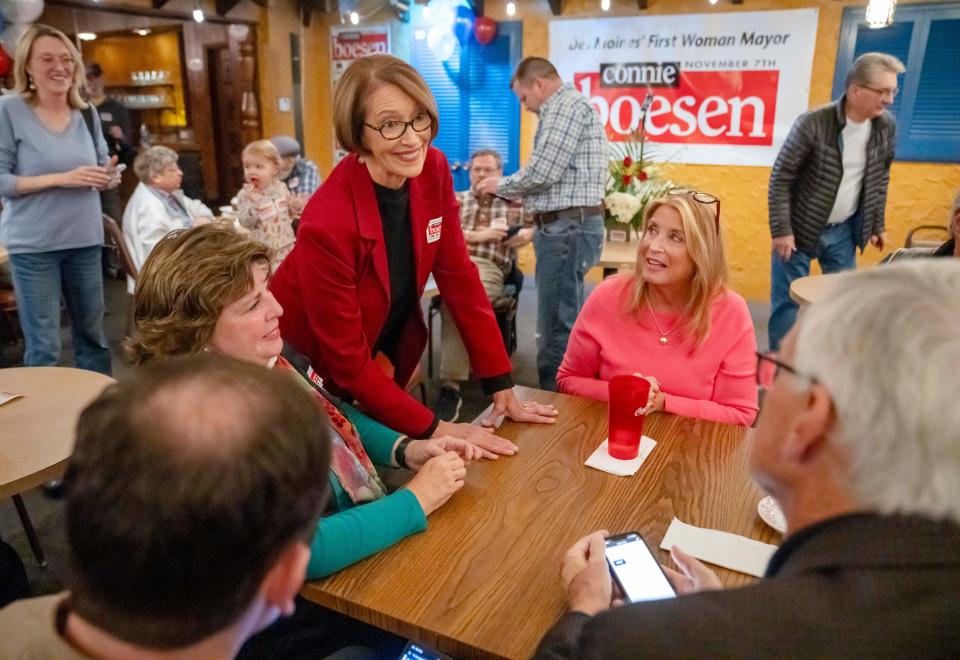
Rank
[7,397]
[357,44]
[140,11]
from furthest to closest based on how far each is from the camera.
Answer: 1. [357,44]
2. [140,11]
3. [7,397]

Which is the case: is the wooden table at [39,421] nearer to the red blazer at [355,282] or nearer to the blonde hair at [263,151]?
the red blazer at [355,282]

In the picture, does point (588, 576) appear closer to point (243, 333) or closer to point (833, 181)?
point (243, 333)

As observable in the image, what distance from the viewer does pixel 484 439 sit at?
4.94 ft

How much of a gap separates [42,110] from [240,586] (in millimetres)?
2933

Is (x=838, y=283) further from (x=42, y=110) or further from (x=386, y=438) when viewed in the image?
(x=42, y=110)

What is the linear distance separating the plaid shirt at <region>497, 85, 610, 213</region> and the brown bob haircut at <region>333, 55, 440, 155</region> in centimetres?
198

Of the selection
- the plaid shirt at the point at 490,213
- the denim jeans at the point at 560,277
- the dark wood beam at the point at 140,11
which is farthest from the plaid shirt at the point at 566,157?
the dark wood beam at the point at 140,11

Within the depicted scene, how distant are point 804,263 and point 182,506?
4104mm

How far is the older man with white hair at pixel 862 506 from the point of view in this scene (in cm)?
62

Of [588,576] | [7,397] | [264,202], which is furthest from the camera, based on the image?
[264,202]

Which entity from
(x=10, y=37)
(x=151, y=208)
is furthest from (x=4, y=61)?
(x=151, y=208)

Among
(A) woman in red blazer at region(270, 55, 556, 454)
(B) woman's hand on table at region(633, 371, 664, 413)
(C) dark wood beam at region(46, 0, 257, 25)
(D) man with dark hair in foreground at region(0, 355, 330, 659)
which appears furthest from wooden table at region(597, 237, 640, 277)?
(C) dark wood beam at region(46, 0, 257, 25)

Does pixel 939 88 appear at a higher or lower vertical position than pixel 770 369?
higher

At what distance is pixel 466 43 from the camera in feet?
21.0
